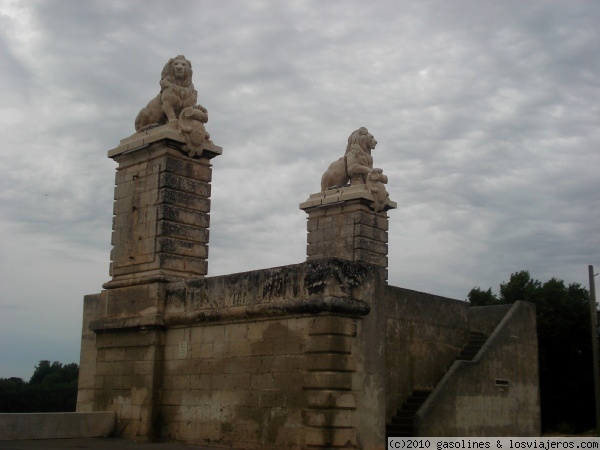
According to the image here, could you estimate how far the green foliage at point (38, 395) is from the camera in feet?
97.1

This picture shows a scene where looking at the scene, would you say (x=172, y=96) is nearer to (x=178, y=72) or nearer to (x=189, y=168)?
(x=178, y=72)

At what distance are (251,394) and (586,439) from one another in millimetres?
5834

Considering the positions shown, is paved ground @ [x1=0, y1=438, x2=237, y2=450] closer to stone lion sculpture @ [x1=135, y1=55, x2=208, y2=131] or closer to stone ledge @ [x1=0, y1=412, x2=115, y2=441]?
stone ledge @ [x1=0, y1=412, x2=115, y2=441]

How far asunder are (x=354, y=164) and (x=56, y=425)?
8.90 m

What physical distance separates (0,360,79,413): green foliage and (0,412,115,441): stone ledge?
16.5 metres

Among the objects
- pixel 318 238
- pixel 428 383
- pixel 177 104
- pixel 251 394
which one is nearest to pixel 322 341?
pixel 251 394

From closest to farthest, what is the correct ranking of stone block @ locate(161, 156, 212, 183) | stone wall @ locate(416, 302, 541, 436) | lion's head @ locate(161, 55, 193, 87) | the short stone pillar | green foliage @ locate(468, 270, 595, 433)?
stone wall @ locate(416, 302, 541, 436) → stone block @ locate(161, 156, 212, 183) → lion's head @ locate(161, 55, 193, 87) → the short stone pillar → green foliage @ locate(468, 270, 595, 433)

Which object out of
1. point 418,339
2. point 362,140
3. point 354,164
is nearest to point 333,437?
point 418,339

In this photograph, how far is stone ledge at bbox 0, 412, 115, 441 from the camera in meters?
11.9

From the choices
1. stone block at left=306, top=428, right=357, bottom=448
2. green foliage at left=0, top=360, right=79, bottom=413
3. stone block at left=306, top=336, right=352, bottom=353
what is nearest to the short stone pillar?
stone block at left=306, top=336, right=352, bottom=353

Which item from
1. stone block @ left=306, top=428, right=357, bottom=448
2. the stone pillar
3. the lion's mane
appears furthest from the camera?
the lion's mane

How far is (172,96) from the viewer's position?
14.2 m

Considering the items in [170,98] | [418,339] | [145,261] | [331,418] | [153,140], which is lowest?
[331,418]

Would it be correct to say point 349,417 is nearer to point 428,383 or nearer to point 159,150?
point 428,383
